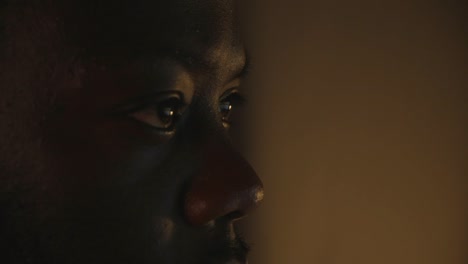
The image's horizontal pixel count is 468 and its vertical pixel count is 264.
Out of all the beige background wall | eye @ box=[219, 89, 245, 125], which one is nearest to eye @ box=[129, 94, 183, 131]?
eye @ box=[219, 89, 245, 125]

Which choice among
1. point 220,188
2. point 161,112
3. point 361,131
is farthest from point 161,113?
point 361,131

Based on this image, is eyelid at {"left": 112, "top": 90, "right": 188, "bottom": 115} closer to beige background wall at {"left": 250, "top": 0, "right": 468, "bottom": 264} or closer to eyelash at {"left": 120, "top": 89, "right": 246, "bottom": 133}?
eyelash at {"left": 120, "top": 89, "right": 246, "bottom": 133}

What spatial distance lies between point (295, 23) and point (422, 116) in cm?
33

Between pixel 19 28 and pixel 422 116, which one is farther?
pixel 422 116

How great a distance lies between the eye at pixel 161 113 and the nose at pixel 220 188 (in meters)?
0.05

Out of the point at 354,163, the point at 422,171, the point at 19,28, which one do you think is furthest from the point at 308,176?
the point at 19,28

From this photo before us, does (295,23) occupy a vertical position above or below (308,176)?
above

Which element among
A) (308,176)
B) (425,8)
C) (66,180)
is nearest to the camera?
(66,180)

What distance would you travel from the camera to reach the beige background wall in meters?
1.23

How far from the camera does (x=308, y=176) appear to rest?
1332mm

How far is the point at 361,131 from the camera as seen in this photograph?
1.29 m

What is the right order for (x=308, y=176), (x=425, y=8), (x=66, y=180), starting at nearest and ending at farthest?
(x=66, y=180)
(x=425, y=8)
(x=308, y=176)

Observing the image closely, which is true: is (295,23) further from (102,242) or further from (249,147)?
(102,242)

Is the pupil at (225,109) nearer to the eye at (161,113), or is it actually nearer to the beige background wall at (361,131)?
the eye at (161,113)
